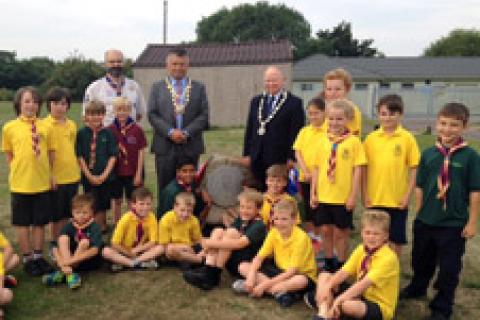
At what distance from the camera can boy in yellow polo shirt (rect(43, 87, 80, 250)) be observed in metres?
5.29

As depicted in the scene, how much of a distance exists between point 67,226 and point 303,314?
2450 mm

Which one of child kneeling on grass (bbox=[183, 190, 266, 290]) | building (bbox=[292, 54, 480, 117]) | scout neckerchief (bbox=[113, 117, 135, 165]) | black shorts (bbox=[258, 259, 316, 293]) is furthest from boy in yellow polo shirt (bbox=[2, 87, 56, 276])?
building (bbox=[292, 54, 480, 117])

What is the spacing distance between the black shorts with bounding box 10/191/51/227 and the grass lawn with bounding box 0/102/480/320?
1.65 feet

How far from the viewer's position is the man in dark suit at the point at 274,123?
5.43 metres

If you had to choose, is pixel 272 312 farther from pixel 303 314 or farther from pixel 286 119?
pixel 286 119

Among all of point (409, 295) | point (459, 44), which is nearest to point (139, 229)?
point (409, 295)

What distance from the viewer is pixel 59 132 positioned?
210 inches

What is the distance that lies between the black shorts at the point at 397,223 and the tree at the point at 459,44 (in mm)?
61537

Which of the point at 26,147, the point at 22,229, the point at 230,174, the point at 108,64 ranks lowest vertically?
the point at 22,229

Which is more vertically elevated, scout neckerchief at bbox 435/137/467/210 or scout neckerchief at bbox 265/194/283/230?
scout neckerchief at bbox 435/137/467/210

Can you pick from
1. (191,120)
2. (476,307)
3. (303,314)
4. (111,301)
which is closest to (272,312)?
(303,314)

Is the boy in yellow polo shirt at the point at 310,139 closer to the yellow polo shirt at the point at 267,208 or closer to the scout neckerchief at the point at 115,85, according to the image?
the yellow polo shirt at the point at 267,208

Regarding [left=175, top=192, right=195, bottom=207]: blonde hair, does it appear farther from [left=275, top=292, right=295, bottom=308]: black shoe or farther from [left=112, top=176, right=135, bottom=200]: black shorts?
[left=275, top=292, right=295, bottom=308]: black shoe

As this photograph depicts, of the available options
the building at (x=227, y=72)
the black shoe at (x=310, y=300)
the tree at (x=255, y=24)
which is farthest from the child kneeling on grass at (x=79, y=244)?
the tree at (x=255, y=24)
